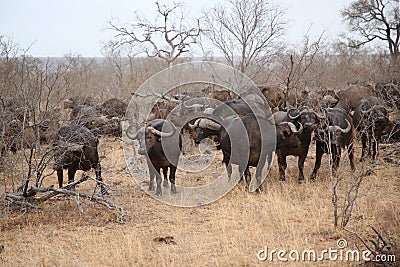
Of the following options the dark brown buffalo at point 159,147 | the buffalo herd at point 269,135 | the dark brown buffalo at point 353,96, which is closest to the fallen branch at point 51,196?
the dark brown buffalo at point 159,147

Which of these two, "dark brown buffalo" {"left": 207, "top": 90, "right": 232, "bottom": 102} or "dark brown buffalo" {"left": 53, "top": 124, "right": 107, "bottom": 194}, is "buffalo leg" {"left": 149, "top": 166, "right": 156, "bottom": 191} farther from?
"dark brown buffalo" {"left": 207, "top": 90, "right": 232, "bottom": 102}

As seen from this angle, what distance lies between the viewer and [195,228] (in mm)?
6996

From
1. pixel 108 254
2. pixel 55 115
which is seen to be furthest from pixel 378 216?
pixel 55 115

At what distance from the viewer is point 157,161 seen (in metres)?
8.97

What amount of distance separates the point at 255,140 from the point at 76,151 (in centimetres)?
359

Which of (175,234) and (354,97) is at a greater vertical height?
(354,97)

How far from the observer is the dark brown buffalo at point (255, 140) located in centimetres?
899

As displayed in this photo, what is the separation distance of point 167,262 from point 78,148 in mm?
3421

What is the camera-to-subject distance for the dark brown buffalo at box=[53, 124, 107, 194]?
26.6 feet

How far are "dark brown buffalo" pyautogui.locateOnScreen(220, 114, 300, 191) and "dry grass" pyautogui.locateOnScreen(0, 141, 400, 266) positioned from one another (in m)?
0.56

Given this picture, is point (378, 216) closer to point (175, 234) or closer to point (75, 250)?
point (175, 234)

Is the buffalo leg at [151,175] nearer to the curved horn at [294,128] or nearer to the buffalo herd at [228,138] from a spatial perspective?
the buffalo herd at [228,138]

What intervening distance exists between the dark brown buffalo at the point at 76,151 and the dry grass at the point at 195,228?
2.41 ft

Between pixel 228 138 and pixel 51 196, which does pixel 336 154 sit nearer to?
pixel 228 138
